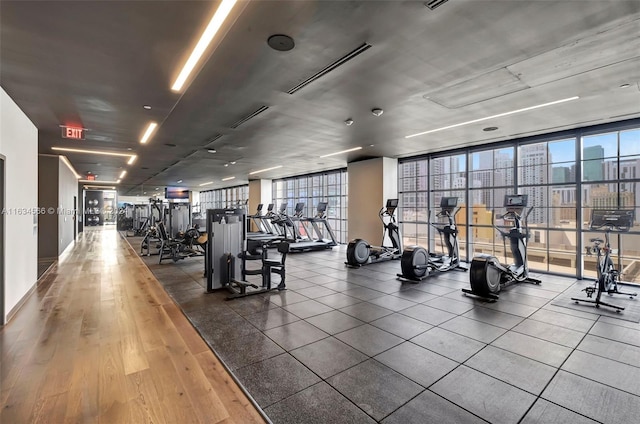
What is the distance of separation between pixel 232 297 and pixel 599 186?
7433mm

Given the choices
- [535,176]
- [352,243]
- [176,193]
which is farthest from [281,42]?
[176,193]

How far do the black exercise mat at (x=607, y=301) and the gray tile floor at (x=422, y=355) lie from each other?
116 millimetres

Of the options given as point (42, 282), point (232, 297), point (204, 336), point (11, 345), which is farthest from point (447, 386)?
point (42, 282)

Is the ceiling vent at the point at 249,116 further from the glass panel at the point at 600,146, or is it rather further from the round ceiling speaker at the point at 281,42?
the glass panel at the point at 600,146

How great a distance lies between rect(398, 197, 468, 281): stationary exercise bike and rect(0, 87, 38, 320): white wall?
6204 mm

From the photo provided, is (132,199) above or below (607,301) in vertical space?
above

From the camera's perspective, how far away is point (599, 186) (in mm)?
5871

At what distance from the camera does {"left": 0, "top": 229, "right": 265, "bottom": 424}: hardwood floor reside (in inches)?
83.3

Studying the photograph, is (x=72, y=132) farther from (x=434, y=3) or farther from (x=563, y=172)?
(x=563, y=172)

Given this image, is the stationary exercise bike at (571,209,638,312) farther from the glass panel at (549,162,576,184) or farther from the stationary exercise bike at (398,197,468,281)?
the stationary exercise bike at (398,197,468,281)

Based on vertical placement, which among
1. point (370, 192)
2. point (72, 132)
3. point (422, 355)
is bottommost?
point (422, 355)

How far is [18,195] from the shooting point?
167 inches

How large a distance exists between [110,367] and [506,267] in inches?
244

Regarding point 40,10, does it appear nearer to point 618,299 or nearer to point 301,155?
point 301,155
